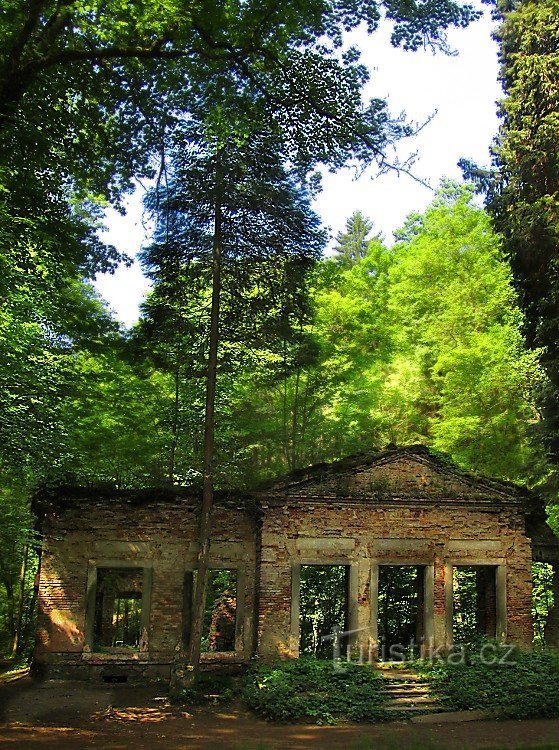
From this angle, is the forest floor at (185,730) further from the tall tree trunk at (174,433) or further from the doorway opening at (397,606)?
the tall tree trunk at (174,433)

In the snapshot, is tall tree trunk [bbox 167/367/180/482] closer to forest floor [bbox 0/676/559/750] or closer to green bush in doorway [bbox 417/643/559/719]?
forest floor [bbox 0/676/559/750]

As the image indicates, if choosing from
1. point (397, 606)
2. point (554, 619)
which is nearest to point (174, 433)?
point (397, 606)

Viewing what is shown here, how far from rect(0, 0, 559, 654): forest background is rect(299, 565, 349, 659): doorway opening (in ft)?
13.0

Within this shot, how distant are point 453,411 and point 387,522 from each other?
9412 mm

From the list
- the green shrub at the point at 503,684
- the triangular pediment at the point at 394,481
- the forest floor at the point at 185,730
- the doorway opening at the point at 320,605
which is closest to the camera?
the forest floor at the point at 185,730

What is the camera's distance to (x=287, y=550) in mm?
16188

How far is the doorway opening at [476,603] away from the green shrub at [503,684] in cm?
114

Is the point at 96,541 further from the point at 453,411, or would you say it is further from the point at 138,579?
the point at 453,411

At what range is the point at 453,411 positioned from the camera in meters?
25.0

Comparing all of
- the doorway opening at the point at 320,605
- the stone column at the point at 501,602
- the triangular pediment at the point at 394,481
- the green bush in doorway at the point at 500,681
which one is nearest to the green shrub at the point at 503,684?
the green bush in doorway at the point at 500,681

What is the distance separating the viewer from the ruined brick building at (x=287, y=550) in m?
16.0

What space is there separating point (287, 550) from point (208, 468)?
2.80m

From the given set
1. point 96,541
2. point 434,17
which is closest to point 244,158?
point 434,17

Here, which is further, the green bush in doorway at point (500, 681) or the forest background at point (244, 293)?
the green bush in doorway at point (500, 681)
